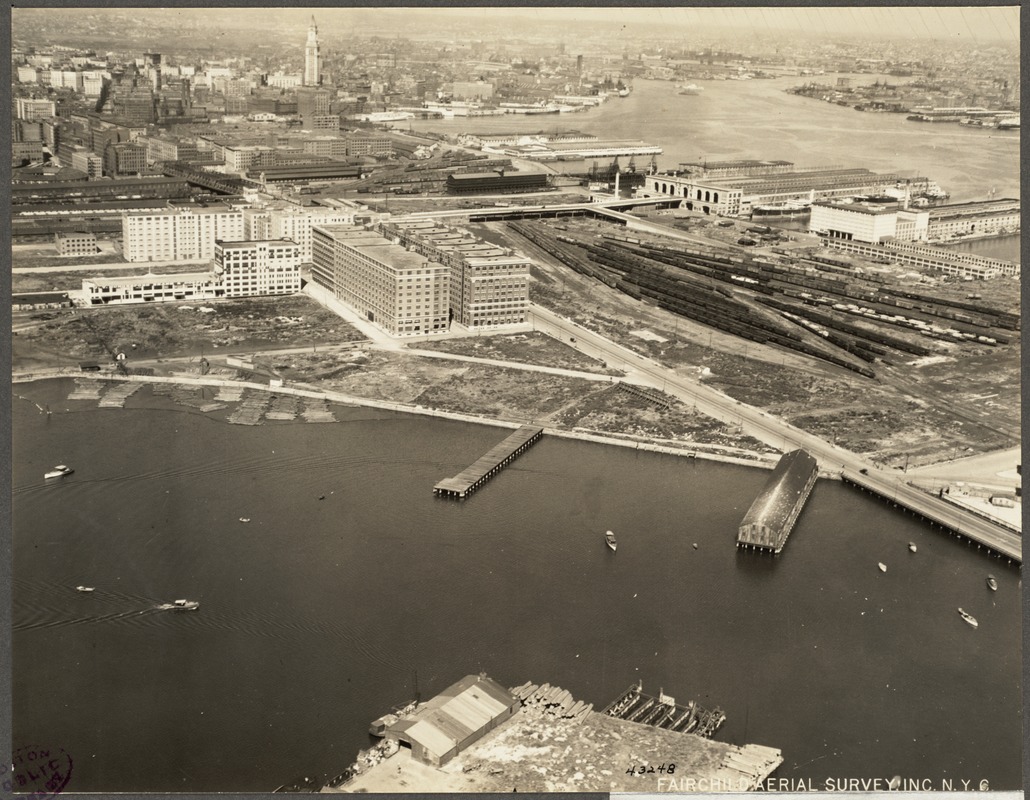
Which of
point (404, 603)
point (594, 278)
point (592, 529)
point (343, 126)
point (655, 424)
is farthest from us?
point (343, 126)

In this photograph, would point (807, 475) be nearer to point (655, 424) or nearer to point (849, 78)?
point (655, 424)

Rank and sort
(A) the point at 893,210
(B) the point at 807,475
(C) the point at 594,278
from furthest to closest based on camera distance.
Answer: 1. (A) the point at 893,210
2. (C) the point at 594,278
3. (B) the point at 807,475

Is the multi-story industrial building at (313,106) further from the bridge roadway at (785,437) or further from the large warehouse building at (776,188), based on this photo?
the bridge roadway at (785,437)

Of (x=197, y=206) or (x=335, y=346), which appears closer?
(x=335, y=346)

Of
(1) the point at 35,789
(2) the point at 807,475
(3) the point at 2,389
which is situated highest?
(3) the point at 2,389

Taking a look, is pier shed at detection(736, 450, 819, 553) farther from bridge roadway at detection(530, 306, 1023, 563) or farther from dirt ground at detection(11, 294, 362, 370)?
dirt ground at detection(11, 294, 362, 370)

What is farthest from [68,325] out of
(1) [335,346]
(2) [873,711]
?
(2) [873,711]

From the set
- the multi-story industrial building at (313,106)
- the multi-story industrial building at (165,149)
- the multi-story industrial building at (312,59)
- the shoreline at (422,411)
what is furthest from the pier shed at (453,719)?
the multi-story industrial building at (165,149)

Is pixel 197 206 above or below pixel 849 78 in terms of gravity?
below

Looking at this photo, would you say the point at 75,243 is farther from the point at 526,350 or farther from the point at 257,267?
the point at 526,350

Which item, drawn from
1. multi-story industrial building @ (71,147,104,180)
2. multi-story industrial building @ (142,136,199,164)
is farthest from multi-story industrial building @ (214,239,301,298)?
multi-story industrial building @ (142,136,199,164)
